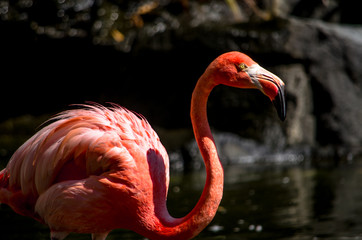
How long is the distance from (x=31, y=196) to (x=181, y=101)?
17.6ft

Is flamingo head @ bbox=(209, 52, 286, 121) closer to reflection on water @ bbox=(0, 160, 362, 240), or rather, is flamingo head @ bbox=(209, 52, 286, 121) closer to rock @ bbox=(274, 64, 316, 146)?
reflection on water @ bbox=(0, 160, 362, 240)

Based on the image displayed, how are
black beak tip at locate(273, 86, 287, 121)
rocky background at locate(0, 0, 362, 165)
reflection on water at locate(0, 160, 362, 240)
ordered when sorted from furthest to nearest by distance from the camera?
rocky background at locate(0, 0, 362, 165)
reflection on water at locate(0, 160, 362, 240)
black beak tip at locate(273, 86, 287, 121)

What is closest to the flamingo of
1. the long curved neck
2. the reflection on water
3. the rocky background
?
the long curved neck

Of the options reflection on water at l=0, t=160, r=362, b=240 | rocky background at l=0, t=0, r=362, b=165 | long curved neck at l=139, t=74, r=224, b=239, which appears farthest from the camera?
rocky background at l=0, t=0, r=362, b=165

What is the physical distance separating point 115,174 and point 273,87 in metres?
1.11

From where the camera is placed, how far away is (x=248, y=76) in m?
2.97

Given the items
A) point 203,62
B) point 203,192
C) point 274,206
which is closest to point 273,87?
point 203,192

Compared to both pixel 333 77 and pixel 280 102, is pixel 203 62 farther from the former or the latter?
pixel 280 102

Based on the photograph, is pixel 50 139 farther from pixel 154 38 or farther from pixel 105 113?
pixel 154 38

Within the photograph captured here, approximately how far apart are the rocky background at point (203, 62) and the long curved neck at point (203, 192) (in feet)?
16.6

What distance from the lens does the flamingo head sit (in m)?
2.84

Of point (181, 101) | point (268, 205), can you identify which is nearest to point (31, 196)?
point (268, 205)

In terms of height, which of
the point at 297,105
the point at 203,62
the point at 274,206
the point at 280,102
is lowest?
the point at 274,206

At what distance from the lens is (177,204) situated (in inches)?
222
